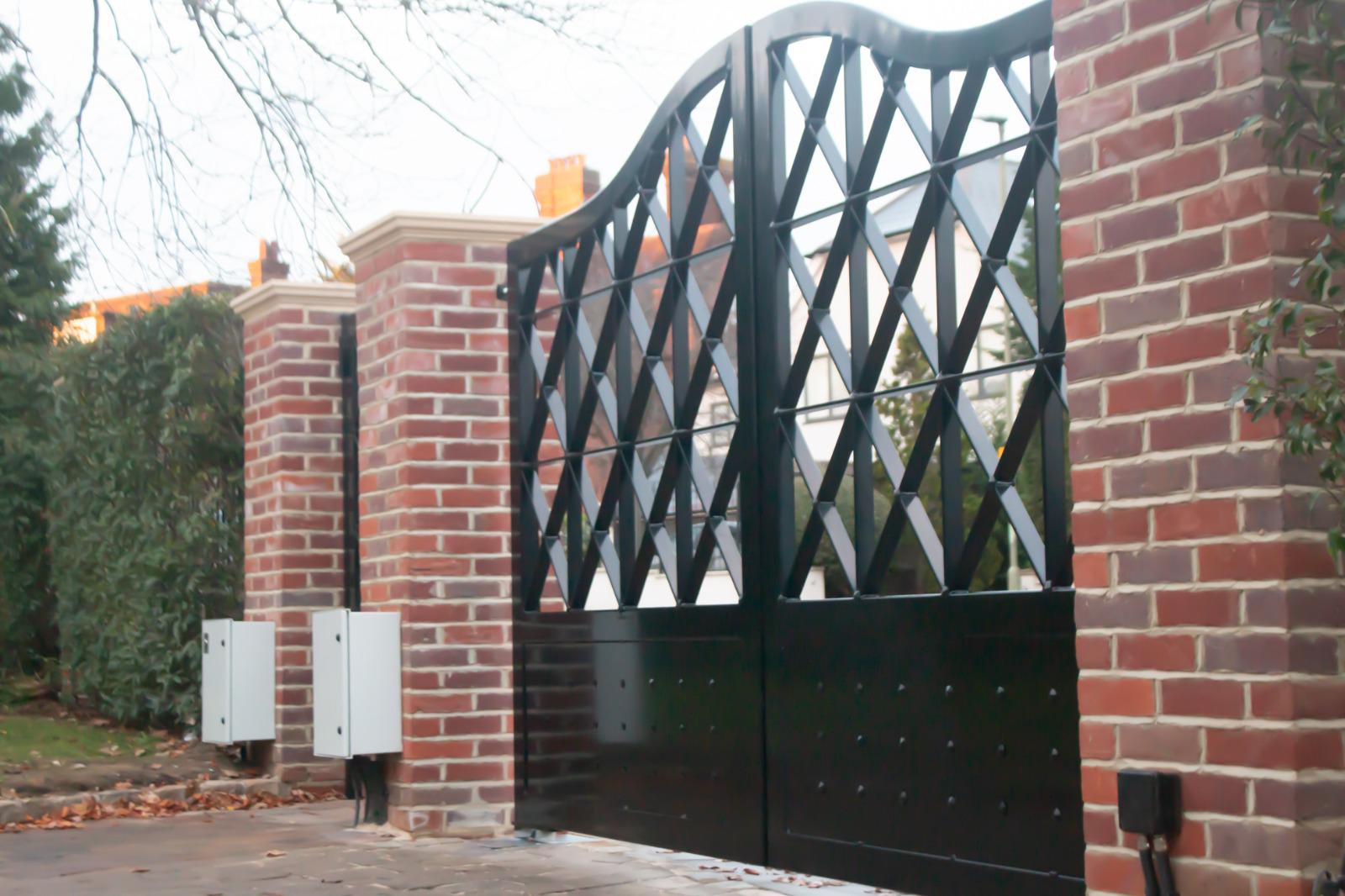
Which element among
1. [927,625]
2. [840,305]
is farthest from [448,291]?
[840,305]

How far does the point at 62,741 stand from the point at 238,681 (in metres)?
1.19

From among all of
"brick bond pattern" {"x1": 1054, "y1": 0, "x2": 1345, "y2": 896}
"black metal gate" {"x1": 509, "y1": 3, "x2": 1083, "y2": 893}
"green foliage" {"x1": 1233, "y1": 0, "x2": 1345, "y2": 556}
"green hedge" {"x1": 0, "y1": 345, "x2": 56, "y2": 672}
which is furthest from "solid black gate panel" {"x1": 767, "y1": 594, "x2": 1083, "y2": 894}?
"green hedge" {"x1": 0, "y1": 345, "x2": 56, "y2": 672}

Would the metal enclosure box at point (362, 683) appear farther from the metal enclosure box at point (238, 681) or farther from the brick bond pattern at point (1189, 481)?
the brick bond pattern at point (1189, 481)

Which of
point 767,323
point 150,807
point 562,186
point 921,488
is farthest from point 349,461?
point 562,186

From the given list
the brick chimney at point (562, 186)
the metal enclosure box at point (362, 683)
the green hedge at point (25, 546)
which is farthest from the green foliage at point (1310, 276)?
the brick chimney at point (562, 186)

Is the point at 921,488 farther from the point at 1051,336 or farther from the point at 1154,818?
the point at 1154,818

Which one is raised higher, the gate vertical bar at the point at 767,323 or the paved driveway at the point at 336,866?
the gate vertical bar at the point at 767,323

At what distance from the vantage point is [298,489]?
7996 mm

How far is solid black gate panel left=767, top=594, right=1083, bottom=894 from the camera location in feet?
12.6

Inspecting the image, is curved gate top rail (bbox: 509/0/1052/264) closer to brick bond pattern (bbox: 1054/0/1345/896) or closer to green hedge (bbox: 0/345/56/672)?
brick bond pattern (bbox: 1054/0/1345/896)

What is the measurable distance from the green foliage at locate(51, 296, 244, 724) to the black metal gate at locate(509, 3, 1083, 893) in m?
2.85

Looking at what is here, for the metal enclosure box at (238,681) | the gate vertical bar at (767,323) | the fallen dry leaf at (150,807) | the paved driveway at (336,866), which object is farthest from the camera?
the metal enclosure box at (238,681)

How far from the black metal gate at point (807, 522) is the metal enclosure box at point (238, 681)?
6.64 ft

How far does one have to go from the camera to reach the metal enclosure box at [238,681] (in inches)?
310
